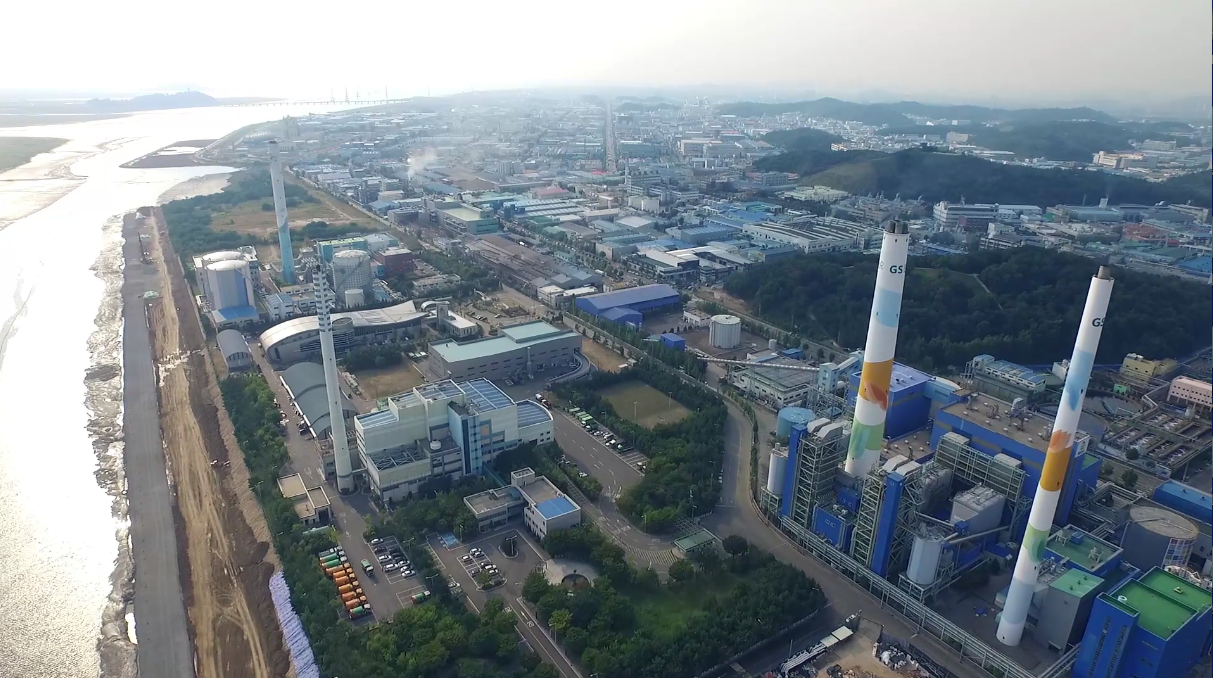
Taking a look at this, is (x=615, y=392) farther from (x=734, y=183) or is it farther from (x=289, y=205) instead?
(x=734, y=183)

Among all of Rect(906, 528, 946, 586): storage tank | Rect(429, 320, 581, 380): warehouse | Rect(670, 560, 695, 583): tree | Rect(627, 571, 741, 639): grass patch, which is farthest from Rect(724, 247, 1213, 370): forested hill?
Rect(670, 560, 695, 583): tree

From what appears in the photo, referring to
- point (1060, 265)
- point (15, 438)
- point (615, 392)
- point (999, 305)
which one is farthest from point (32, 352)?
point (1060, 265)

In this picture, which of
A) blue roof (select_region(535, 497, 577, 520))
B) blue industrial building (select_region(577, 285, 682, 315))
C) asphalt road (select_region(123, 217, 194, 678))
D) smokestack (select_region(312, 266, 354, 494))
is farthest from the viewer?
blue industrial building (select_region(577, 285, 682, 315))

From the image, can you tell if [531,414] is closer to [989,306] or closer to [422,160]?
[989,306]

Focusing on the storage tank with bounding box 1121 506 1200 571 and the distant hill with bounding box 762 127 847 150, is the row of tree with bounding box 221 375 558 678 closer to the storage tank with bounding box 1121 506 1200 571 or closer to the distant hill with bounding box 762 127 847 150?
the storage tank with bounding box 1121 506 1200 571

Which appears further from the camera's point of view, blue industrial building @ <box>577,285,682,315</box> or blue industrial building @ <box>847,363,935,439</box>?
blue industrial building @ <box>577,285,682,315</box>

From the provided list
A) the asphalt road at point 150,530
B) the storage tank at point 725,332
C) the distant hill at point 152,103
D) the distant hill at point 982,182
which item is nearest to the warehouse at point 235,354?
the asphalt road at point 150,530
